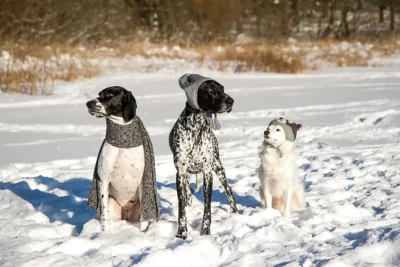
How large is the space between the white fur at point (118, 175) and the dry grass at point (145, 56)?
955 centimetres

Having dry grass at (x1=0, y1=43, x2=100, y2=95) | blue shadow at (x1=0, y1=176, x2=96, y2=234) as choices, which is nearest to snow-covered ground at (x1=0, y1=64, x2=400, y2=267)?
blue shadow at (x1=0, y1=176, x2=96, y2=234)

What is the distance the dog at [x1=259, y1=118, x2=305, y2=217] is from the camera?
18.1 ft

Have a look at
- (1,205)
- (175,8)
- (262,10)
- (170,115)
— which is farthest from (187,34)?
(1,205)

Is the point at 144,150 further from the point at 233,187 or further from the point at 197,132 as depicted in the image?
the point at 233,187

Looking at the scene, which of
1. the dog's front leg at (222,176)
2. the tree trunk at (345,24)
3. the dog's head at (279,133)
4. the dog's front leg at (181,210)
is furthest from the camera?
the tree trunk at (345,24)

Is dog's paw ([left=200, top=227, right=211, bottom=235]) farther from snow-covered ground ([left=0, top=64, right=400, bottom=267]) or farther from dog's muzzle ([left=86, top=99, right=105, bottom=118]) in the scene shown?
dog's muzzle ([left=86, top=99, right=105, bottom=118])

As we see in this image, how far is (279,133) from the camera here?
215 inches

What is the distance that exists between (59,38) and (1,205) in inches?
856

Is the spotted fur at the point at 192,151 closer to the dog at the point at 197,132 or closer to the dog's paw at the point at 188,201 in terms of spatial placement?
the dog at the point at 197,132

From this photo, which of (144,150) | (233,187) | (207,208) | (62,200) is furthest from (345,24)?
(144,150)

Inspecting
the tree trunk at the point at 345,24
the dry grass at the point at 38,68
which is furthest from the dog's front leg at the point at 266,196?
the tree trunk at the point at 345,24

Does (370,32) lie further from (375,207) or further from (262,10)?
(375,207)

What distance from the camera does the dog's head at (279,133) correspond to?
5469 millimetres

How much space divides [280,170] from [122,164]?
1402 mm
